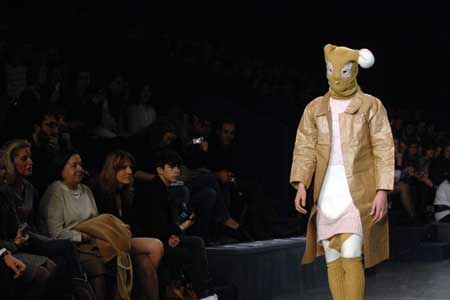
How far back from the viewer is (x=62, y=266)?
5.93 meters

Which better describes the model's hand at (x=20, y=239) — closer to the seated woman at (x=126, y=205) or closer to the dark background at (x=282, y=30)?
the seated woman at (x=126, y=205)

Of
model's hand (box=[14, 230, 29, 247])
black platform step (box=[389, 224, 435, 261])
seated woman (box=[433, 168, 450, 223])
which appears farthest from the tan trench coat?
seated woman (box=[433, 168, 450, 223])

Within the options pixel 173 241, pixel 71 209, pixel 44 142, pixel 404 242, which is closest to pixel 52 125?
pixel 44 142

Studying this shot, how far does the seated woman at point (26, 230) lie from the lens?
5.85m

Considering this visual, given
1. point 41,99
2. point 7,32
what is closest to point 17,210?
point 41,99

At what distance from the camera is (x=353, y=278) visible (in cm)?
561

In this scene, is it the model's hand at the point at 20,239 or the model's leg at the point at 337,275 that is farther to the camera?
the model's hand at the point at 20,239

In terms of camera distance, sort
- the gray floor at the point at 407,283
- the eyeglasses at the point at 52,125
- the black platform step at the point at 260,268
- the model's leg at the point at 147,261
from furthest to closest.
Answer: the gray floor at the point at 407,283, the black platform step at the point at 260,268, the eyeglasses at the point at 52,125, the model's leg at the point at 147,261

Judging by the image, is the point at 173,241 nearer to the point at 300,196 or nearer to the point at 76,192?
the point at 76,192

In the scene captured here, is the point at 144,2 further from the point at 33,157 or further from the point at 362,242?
the point at 362,242

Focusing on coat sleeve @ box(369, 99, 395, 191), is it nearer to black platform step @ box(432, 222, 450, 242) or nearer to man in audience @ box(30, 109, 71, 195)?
man in audience @ box(30, 109, 71, 195)

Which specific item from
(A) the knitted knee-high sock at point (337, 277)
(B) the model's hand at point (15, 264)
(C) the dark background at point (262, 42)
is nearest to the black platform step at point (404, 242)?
(C) the dark background at point (262, 42)

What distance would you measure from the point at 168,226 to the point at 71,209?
867mm

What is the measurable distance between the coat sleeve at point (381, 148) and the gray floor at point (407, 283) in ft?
8.25
